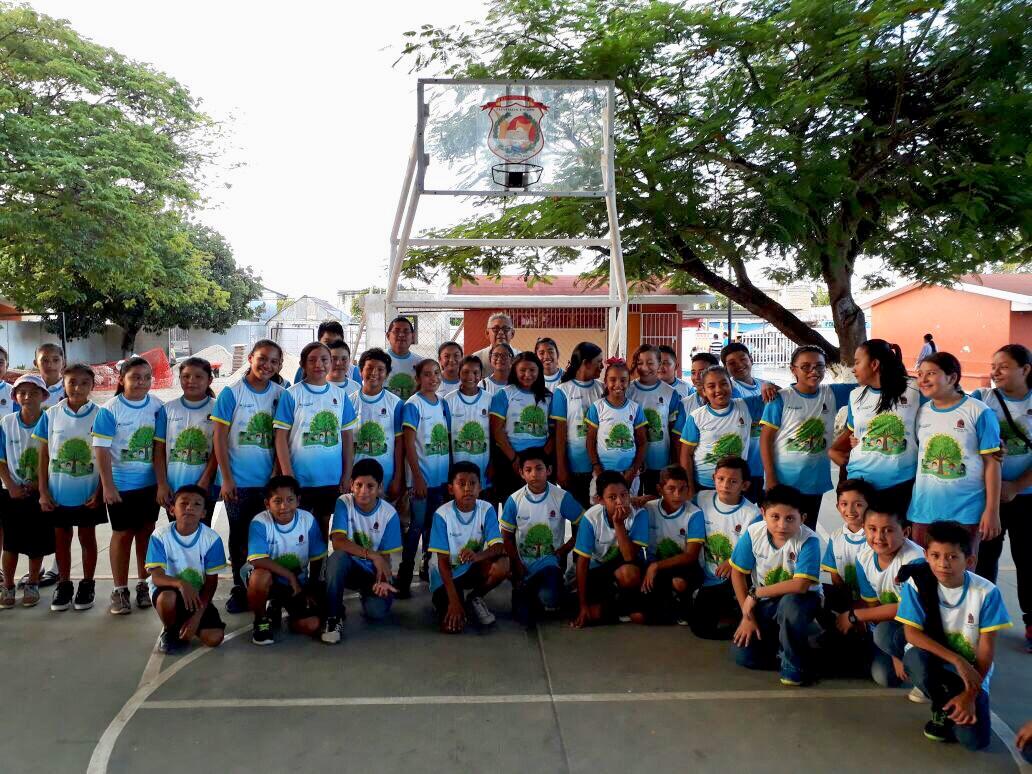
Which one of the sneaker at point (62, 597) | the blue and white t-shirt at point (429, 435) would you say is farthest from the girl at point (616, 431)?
the sneaker at point (62, 597)

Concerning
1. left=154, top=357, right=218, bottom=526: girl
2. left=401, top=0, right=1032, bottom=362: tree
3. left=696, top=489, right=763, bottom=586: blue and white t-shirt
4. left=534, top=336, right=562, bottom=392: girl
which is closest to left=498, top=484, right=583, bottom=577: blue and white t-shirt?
left=696, top=489, right=763, bottom=586: blue and white t-shirt

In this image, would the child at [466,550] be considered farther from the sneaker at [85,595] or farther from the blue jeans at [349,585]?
the sneaker at [85,595]

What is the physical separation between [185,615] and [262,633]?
360mm

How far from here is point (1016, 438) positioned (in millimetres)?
3723

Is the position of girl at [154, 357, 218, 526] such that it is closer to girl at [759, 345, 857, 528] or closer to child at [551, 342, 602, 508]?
child at [551, 342, 602, 508]

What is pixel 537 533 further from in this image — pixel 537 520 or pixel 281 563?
pixel 281 563

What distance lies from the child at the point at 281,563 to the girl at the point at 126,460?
720 millimetres

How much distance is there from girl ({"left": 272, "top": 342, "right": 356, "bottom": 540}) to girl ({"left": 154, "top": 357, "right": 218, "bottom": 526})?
39 centimetres

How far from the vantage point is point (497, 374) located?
16.3 feet

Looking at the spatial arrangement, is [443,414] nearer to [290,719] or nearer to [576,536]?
[576,536]

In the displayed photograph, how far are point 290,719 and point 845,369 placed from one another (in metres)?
7.72

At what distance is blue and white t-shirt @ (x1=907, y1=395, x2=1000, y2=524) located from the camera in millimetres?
3506

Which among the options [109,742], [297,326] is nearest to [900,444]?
[109,742]

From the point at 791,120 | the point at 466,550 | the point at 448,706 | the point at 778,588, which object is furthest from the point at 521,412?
the point at 791,120
